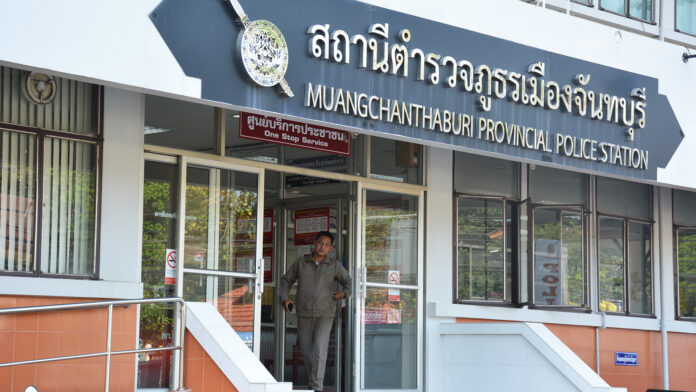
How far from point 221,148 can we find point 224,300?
164 cm

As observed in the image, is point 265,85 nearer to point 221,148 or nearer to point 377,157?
point 221,148

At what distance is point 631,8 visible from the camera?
48.6 ft

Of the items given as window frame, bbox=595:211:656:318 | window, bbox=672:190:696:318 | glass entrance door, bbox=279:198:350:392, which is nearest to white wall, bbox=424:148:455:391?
glass entrance door, bbox=279:198:350:392

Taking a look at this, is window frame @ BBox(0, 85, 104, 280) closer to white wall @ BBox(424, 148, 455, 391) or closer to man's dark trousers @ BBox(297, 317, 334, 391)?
man's dark trousers @ BBox(297, 317, 334, 391)

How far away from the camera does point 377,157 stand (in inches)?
496

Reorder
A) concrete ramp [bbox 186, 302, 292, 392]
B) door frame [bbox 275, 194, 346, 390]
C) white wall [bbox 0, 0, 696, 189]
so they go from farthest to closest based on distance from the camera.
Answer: door frame [bbox 275, 194, 346, 390]
concrete ramp [bbox 186, 302, 292, 392]
white wall [bbox 0, 0, 696, 189]

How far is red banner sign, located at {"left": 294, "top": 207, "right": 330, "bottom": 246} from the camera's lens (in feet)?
43.0

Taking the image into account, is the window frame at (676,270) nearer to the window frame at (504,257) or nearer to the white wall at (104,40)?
the window frame at (504,257)

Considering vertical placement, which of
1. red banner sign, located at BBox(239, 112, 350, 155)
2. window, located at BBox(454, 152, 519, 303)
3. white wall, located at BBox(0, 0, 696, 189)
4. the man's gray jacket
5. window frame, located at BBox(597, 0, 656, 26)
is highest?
window frame, located at BBox(597, 0, 656, 26)

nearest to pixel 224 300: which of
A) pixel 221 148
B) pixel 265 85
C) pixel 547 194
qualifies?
pixel 221 148

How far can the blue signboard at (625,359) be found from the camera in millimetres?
14469

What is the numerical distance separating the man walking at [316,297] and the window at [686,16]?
284 inches

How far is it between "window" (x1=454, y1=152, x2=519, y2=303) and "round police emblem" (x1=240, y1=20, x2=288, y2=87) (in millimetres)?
4247

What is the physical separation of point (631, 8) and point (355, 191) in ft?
17.9
